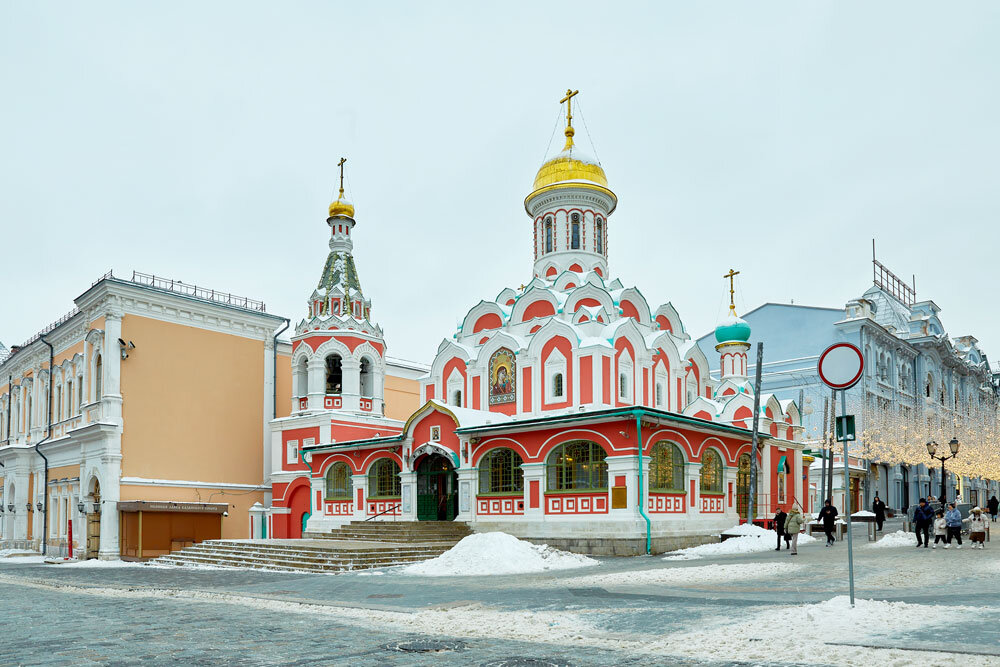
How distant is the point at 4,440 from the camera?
134 ft

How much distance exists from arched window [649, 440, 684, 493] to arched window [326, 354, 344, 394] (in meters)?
14.4

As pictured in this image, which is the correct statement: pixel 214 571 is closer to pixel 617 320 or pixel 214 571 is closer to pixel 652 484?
pixel 652 484

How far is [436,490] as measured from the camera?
27.3 m

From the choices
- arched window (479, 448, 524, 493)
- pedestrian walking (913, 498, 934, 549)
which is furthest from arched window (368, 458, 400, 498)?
pedestrian walking (913, 498, 934, 549)

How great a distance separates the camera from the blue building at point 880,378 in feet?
143

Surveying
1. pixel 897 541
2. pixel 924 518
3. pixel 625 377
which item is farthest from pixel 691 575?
pixel 625 377

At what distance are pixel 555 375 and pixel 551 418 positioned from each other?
3.81 m

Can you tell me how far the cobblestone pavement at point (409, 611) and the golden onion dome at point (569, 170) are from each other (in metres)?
16.8

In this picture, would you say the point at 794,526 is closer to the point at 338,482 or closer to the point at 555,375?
the point at 555,375

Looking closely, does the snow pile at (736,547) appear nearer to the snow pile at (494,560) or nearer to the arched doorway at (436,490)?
the snow pile at (494,560)

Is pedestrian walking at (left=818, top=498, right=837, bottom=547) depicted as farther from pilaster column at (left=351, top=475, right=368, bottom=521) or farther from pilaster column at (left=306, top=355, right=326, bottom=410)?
pilaster column at (left=306, top=355, right=326, bottom=410)

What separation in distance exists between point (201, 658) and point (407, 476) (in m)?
19.5

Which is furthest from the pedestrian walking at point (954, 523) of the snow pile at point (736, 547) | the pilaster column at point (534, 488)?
the pilaster column at point (534, 488)

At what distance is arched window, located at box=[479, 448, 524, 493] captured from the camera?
2458cm
